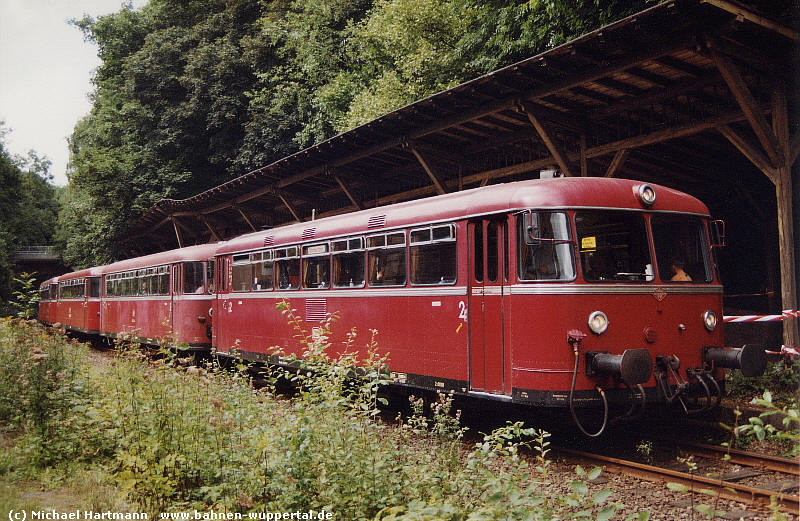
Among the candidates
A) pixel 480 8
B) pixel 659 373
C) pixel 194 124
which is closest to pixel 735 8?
pixel 659 373

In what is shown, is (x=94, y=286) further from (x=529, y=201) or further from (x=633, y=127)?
(x=529, y=201)

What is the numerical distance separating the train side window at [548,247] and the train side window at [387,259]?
7.40ft

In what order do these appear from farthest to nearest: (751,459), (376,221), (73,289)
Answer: (73,289) → (376,221) → (751,459)

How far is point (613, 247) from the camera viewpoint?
750 cm

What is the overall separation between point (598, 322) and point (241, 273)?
910cm

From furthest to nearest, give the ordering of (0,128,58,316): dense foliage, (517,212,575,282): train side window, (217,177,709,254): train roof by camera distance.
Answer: (0,128,58,316): dense foliage < (217,177,709,254): train roof < (517,212,575,282): train side window

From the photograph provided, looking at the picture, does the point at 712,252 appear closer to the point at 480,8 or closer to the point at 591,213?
the point at 591,213

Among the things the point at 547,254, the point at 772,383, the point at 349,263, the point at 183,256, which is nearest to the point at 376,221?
the point at 349,263

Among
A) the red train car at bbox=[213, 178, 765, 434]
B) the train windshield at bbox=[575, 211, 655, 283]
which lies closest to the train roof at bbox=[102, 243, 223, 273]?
the red train car at bbox=[213, 178, 765, 434]

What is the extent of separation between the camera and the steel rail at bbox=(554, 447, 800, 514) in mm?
5527

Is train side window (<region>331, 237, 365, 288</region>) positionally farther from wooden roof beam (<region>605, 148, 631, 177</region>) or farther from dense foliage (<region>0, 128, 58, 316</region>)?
dense foliage (<region>0, 128, 58, 316</region>)

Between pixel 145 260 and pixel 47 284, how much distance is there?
62.8ft

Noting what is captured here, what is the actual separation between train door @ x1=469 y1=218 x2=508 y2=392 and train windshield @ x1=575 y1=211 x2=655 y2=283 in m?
0.91

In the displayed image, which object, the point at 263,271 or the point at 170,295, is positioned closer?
the point at 263,271
